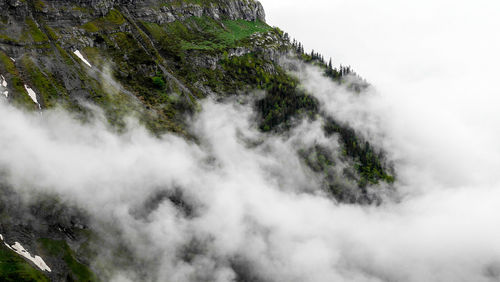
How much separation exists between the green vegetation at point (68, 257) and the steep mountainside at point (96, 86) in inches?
9.5

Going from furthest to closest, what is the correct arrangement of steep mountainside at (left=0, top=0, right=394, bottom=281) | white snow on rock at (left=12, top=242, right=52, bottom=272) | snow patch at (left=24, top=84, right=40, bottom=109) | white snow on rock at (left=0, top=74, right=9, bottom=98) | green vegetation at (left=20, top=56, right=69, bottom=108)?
green vegetation at (left=20, top=56, right=69, bottom=108) → snow patch at (left=24, top=84, right=40, bottom=109) → white snow on rock at (left=0, top=74, right=9, bottom=98) → steep mountainside at (left=0, top=0, right=394, bottom=281) → white snow on rock at (left=12, top=242, right=52, bottom=272)

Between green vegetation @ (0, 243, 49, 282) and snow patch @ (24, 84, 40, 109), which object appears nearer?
green vegetation @ (0, 243, 49, 282)

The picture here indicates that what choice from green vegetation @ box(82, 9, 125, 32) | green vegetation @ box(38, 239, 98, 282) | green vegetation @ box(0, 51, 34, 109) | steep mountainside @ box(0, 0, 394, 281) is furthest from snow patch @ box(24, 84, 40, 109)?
green vegetation @ box(82, 9, 125, 32)

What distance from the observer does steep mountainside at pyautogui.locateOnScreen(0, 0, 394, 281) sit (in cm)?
8456

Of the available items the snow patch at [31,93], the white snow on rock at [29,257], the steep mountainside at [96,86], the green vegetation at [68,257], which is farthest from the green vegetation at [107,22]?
the white snow on rock at [29,257]

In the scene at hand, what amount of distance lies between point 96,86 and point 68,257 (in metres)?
69.2

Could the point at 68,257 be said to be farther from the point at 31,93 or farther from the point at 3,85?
the point at 3,85

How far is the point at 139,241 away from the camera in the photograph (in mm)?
102875

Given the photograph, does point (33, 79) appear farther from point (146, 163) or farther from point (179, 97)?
point (179, 97)

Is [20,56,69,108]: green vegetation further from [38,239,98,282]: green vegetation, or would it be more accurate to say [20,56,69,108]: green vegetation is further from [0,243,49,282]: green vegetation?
[0,243,49,282]: green vegetation

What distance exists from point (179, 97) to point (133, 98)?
23.4 metres

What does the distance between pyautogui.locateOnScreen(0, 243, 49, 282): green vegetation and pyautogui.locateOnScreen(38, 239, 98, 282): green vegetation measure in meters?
6.08

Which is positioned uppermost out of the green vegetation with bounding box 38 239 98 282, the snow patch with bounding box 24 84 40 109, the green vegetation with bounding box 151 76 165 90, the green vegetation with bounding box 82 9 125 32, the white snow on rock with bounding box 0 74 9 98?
the green vegetation with bounding box 82 9 125 32

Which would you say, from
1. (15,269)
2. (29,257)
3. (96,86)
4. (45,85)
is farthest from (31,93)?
(15,269)
